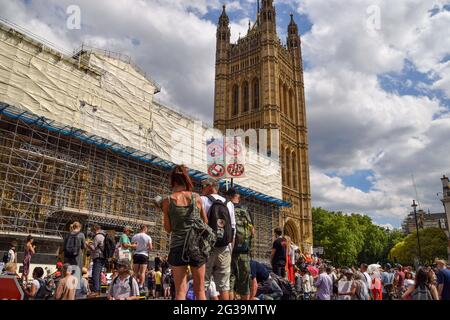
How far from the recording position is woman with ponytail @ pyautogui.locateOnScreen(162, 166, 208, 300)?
3.80 m

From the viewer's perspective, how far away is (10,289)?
4812mm

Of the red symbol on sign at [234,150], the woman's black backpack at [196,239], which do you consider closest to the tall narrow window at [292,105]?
the red symbol on sign at [234,150]

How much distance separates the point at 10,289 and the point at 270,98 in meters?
47.7

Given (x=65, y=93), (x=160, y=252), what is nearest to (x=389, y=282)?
(x=160, y=252)

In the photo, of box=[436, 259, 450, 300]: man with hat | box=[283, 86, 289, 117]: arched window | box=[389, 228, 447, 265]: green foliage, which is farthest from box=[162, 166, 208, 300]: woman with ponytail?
box=[389, 228, 447, 265]: green foliage

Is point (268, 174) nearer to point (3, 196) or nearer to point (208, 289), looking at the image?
point (3, 196)

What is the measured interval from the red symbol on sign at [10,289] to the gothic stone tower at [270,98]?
4304 cm

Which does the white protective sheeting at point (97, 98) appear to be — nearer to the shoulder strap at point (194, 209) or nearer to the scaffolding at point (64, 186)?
the scaffolding at point (64, 186)

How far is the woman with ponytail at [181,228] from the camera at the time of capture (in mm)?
3799

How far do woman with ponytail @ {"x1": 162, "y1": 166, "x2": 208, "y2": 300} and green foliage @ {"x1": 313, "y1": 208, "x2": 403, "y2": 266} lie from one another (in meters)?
55.9

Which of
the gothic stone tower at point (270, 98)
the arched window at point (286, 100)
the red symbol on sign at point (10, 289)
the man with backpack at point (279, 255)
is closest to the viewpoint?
the red symbol on sign at point (10, 289)

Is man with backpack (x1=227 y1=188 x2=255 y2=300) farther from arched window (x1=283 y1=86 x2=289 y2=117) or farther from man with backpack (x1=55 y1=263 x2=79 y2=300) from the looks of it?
arched window (x1=283 y1=86 x2=289 y2=117)

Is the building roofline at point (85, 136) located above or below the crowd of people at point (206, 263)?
above

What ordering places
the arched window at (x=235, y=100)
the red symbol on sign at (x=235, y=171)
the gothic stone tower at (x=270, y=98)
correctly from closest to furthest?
1. the red symbol on sign at (x=235, y=171)
2. the gothic stone tower at (x=270, y=98)
3. the arched window at (x=235, y=100)
